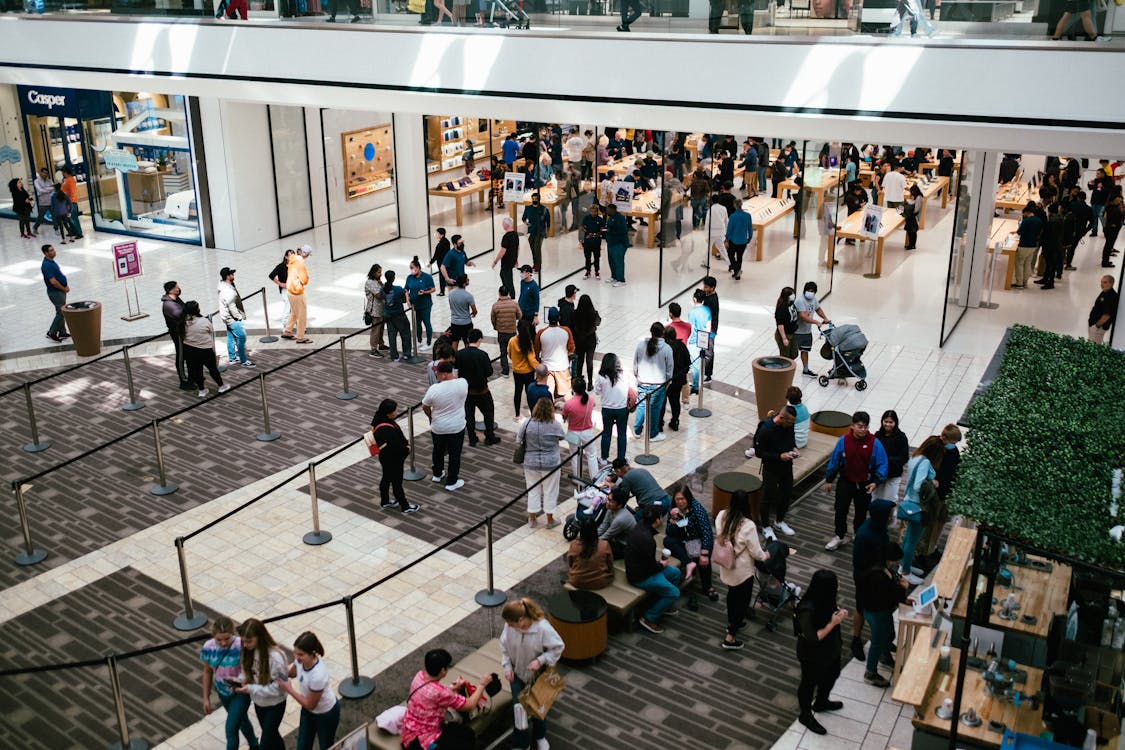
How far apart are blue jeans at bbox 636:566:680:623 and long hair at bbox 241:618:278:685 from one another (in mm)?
3264

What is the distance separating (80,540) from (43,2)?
45.0 feet

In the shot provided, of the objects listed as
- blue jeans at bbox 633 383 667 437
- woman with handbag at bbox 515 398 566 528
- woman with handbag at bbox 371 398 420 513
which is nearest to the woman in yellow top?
blue jeans at bbox 633 383 667 437

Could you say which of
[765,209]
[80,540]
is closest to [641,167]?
[765,209]

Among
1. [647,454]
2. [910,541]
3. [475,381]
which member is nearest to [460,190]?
[475,381]

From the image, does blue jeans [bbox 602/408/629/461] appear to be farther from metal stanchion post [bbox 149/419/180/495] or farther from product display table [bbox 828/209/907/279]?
product display table [bbox 828/209/907/279]

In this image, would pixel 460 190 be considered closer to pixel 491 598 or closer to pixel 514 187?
pixel 514 187

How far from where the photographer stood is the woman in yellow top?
42.5 feet

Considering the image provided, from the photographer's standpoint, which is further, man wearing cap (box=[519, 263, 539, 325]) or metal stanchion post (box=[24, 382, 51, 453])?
man wearing cap (box=[519, 263, 539, 325])

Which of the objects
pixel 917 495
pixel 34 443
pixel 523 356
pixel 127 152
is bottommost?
pixel 34 443

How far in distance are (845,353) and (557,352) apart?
413cm

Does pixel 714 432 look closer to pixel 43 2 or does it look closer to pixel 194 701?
pixel 194 701

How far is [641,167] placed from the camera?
2466 centimetres

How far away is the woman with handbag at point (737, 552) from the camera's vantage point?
8750 mm

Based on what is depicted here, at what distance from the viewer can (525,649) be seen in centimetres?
761
